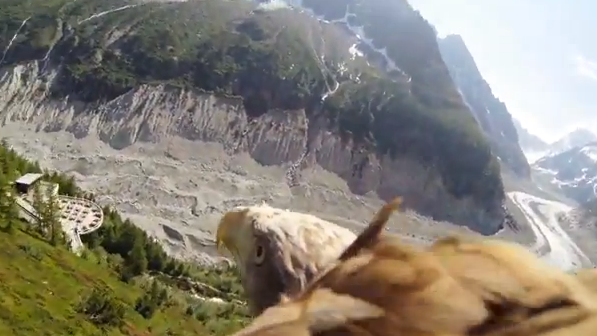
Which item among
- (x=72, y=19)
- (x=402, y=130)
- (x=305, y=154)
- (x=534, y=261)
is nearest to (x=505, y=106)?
(x=402, y=130)

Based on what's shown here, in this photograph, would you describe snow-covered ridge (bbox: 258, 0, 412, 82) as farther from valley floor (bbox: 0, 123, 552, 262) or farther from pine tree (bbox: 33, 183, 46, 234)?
pine tree (bbox: 33, 183, 46, 234)

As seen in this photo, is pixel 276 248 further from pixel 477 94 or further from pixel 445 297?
pixel 477 94

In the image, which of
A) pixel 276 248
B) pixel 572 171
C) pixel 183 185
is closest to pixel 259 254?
pixel 276 248

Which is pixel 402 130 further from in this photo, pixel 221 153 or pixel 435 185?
pixel 221 153

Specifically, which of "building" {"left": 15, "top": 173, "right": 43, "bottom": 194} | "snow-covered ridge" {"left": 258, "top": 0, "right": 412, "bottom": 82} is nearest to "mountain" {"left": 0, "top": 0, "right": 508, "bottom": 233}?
"snow-covered ridge" {"left": 258, "top": 0, "right": 412, "bottom": 82}

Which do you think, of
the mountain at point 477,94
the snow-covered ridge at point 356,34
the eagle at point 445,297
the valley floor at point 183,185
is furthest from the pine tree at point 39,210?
the mountain at point 477,94
